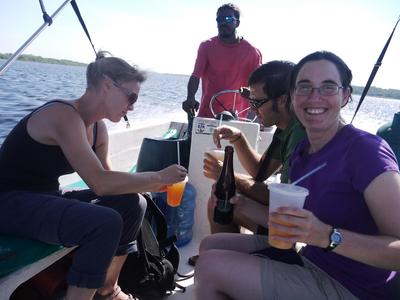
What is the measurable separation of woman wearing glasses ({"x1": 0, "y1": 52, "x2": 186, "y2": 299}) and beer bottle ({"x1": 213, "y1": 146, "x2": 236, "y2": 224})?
0.25 meters

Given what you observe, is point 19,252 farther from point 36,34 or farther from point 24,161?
point 36,34

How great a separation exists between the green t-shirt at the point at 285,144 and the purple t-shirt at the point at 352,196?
458 mm

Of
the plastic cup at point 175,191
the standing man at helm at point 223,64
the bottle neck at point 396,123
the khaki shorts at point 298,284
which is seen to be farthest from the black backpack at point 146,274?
the standing man at helm at point 223,64

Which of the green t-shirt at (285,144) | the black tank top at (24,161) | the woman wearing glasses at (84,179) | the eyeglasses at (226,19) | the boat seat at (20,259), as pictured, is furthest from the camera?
the eyeglasses at (226,19)

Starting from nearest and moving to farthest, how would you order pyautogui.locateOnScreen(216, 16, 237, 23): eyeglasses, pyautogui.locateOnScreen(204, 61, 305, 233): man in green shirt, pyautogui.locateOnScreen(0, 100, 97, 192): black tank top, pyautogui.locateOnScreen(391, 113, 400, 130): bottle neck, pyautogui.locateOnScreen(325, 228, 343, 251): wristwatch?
pyautogui.locateOnScreen(325, 228, 343, 251): wristwatch
pyautogui.locateOnScreen(0, 100, 97, 192): black tank top
pyautogui.locateOnScreen(204, 61, 305, 233): man in green shirt
pyautogui.locateOnScreen(391, 113, 400, 130): bottle neck
pyautogui.locateOnScreen(216, 16, 237, 23): eyeglasses

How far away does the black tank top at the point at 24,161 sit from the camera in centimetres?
154

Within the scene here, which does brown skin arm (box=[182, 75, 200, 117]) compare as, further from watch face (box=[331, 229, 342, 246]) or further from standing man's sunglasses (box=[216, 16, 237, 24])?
watch face (box=[331, 229, 342, 246])

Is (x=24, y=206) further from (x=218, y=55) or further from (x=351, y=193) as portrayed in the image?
(x=218, y=55)

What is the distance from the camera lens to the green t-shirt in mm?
1700

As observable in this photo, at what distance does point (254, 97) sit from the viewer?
203 centimetres

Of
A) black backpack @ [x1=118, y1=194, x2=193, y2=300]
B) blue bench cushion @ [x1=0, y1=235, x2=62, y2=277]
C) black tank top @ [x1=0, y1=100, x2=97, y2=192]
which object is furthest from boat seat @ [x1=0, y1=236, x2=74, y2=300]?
black backpack @ [x1=118, y1=194, x2=193, y2=300]

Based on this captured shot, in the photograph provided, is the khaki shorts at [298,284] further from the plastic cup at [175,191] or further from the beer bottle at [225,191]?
the plastic cup at [175,191]

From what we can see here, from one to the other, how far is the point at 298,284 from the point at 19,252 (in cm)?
104

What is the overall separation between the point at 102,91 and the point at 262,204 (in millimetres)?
1063
